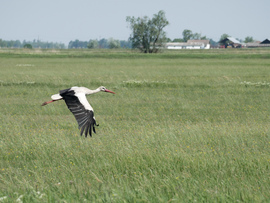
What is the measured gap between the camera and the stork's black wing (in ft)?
23.0

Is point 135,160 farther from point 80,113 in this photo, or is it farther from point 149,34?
point 149,34

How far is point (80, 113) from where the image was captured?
720 cm

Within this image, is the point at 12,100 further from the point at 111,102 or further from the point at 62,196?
the point at 62,196

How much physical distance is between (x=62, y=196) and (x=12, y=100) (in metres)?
15.4

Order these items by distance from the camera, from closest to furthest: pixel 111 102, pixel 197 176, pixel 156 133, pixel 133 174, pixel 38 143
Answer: pixel 197 176 < pixel 133 174 < pixel 38 143 < pixel 156 133 < pixel 111 102

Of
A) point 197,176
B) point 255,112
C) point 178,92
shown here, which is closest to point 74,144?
point 197,176

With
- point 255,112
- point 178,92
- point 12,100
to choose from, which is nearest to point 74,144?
point 255,112

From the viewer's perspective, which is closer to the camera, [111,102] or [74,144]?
[74,144]

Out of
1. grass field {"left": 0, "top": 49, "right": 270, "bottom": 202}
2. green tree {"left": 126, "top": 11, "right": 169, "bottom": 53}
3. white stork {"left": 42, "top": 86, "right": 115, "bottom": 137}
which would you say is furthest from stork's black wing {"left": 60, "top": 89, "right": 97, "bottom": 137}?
green tree {"left": 126, "top": 11, "right": 169, "bottom": 53}

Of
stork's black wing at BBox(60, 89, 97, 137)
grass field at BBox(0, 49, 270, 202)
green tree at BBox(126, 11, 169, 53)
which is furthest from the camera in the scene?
green tree at BBox(126, 11, 169, 53)

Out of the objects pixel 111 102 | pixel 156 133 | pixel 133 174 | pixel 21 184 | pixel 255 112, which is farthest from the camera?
pixel 111 102

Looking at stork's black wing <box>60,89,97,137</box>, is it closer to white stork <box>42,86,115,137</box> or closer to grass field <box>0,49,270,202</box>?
white stork <box>42,86,115,137</box>

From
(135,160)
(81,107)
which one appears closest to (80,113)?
(81,107)

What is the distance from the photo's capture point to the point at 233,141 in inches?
405
